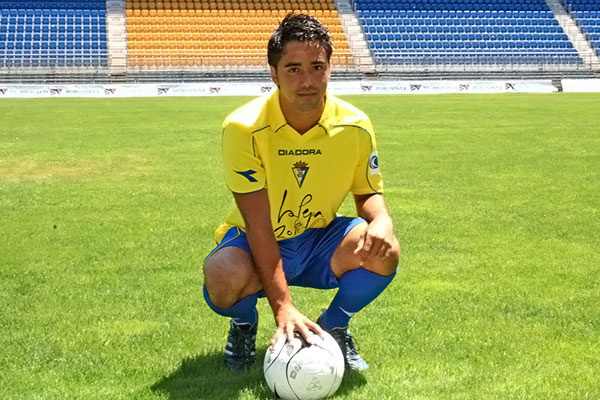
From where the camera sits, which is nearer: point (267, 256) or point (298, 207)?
point (267, 256)

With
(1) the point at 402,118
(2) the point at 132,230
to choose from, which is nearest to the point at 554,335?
(2) the point at 132,230

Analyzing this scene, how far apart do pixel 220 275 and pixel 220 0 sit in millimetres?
43155

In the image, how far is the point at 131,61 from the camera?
37938 mm

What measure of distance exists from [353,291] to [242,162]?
84cm

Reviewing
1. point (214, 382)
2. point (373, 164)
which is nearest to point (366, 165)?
point (373, 164)

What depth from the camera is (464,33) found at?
43594mm

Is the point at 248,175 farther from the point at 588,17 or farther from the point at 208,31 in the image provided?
the point at 588,17

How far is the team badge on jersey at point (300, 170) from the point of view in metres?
3.79

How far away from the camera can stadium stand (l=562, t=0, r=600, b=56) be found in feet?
143

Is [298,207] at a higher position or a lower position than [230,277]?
higher

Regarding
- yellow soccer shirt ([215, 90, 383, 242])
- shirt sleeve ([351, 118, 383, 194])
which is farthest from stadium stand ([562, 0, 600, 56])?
yellow soccer shirt ([215, 90, 383, 242])

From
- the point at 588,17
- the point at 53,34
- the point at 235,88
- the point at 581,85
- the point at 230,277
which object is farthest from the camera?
the point at 588,17

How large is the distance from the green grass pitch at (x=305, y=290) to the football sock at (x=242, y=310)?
245 millimetres

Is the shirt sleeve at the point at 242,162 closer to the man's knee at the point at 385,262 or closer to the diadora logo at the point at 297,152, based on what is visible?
the diadora logo at the point at 297,152
